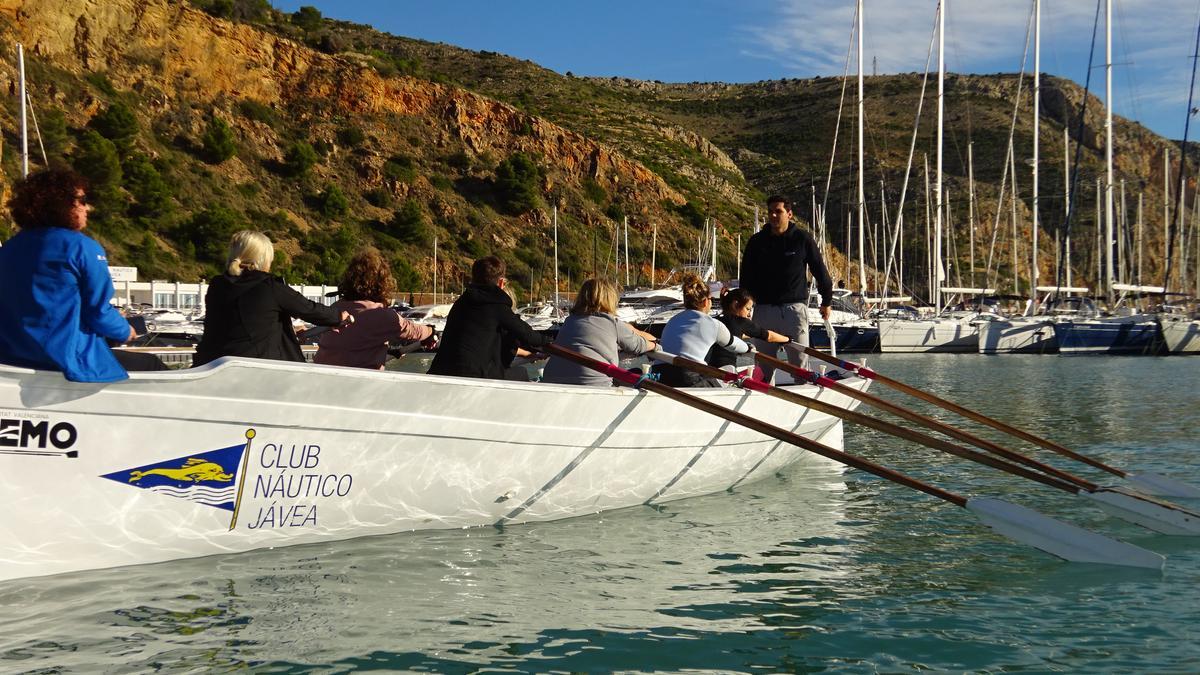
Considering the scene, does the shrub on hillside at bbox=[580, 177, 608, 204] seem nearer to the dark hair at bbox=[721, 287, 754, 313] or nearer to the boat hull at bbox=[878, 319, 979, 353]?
the boat hull at bbox=[878, 319, 979, 353]

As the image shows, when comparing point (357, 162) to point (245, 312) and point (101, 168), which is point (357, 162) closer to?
point (101, 168)

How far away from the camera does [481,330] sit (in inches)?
266

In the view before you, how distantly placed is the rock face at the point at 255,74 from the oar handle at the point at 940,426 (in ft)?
198

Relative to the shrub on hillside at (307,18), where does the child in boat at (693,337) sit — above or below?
below

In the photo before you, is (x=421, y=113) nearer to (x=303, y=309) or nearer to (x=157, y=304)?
(x=157, y=304)

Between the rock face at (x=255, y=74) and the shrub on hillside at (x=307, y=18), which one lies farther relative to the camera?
the shrub on hillside at (x=307, y=18)

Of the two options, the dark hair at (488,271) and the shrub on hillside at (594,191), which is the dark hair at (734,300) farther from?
the shrub on hillside at (594,191)

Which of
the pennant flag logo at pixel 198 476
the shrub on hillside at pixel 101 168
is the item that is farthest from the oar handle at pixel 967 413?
the shrub on hillside at pixel 101 168

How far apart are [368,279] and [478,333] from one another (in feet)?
2.77

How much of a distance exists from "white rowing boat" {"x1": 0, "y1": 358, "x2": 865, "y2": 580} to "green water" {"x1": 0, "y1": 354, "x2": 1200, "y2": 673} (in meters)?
0.17

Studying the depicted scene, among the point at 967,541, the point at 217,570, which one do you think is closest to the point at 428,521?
the point at 217,570

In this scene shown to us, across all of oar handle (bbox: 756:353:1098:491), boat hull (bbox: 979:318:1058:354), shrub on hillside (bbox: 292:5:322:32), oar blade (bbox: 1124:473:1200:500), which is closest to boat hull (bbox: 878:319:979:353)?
boat hull (bbox: 979:318:1058:354)

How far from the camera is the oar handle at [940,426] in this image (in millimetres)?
7406

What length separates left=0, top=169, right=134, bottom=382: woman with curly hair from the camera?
15.9 feet
